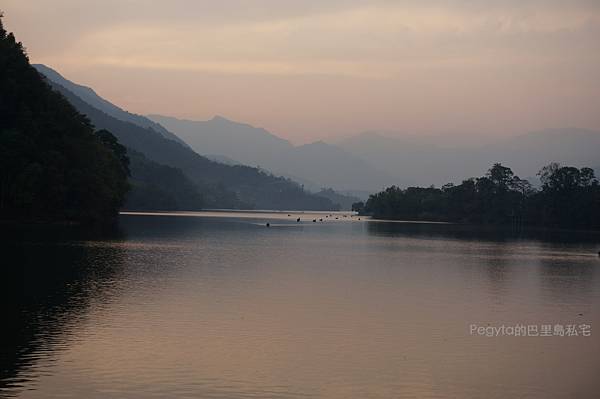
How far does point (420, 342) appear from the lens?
3350 cm

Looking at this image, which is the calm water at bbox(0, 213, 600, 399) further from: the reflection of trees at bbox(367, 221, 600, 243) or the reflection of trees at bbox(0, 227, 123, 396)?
the reflection of trees at bbox(367, 221, 600, 243)

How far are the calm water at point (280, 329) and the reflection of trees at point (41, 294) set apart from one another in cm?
10

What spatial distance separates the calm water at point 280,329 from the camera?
25578mm

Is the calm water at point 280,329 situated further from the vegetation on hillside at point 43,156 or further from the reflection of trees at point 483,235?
the reflection of trees at point 483,235

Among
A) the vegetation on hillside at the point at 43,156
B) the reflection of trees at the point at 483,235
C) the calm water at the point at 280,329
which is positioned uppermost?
the vegetation on hillside at the point at 43,156

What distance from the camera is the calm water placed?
25.6 metres

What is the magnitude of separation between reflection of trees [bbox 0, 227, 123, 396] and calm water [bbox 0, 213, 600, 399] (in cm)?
10

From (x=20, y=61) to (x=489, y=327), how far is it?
351 feet

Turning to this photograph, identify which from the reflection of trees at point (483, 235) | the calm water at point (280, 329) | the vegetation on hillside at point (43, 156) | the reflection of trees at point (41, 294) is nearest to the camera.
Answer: the calm water at point (280, 329)

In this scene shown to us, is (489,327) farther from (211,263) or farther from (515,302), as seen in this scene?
(211,263)

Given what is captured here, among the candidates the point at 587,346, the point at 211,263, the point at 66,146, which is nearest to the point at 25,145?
the point at 66,146

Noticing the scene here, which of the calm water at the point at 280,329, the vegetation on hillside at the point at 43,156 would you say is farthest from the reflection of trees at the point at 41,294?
the vegetation on hillside at the point at 43,156

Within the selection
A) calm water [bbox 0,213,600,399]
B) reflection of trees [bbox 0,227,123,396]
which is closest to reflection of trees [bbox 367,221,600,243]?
calm water [bbox 0,213,600,399]

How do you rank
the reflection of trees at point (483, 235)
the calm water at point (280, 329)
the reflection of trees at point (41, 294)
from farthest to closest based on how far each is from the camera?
1. the reflection of trees at point (483, 235)
2. the reflection of trees at point (41, 294)
3. the calm water at point (280, 329)
